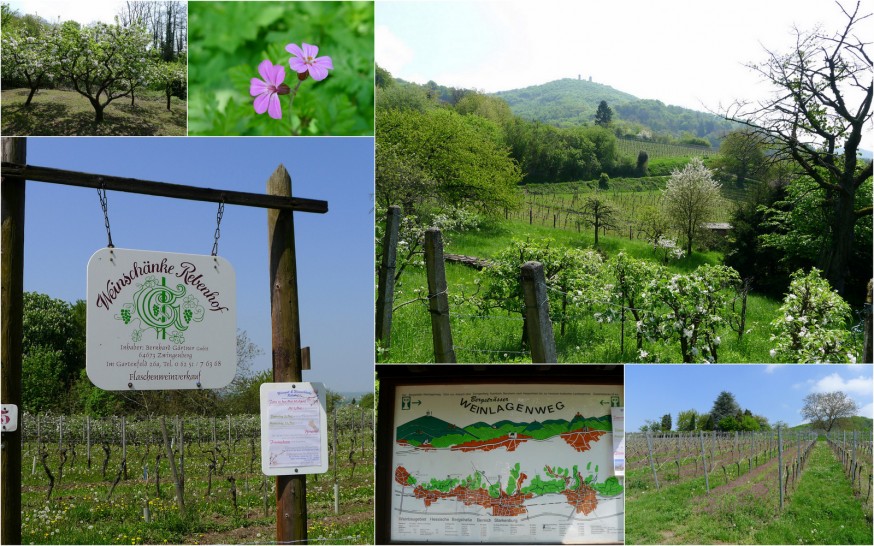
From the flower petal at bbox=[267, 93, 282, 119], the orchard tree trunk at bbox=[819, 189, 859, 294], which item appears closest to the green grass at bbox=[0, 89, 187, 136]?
the flower petal at bbox=[267, 93, 282, 119]

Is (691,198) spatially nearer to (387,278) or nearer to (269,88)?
(387,278)

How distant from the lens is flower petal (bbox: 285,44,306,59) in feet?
21.2

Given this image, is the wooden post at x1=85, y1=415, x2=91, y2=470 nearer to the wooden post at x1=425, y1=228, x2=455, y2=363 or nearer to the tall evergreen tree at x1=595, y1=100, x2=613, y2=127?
the wooden post at x1=425, y1=228, x2=455, y2=363

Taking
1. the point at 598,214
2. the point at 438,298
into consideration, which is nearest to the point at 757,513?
the point at 598,214

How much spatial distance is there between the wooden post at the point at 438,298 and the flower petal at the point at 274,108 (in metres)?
1.54

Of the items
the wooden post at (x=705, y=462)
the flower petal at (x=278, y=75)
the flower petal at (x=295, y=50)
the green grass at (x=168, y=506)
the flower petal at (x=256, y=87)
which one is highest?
the flower petal at (x=295, y=50)

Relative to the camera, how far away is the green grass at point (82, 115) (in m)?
6.78

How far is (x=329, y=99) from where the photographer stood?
6496 millimetres

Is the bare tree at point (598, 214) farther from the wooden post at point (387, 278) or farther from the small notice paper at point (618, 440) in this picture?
the wooden post at point (387, 278)

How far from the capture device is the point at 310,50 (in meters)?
6.47

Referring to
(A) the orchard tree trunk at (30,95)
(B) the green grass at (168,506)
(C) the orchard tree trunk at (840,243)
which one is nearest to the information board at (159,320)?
(A) the orchard tree trunk at (30,95)

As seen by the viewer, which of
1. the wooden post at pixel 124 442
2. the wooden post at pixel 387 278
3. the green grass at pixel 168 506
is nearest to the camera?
the wooden post at pixel 387 278

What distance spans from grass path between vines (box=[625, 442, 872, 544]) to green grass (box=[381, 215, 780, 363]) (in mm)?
1052

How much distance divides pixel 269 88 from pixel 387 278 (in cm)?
181
